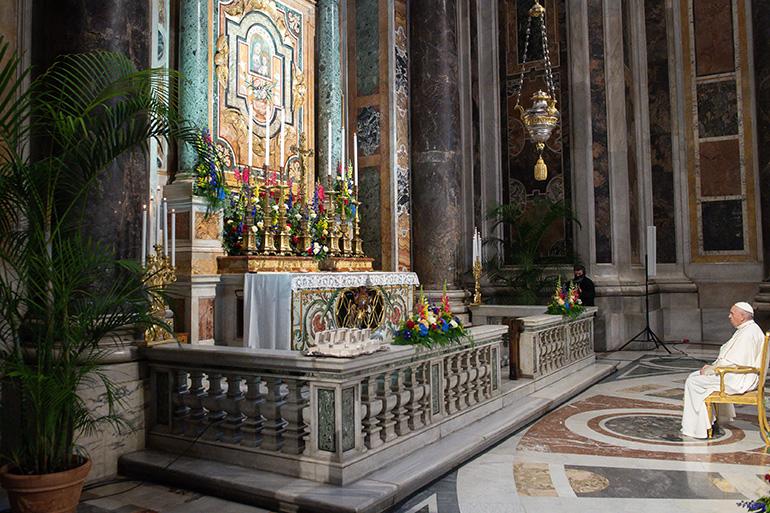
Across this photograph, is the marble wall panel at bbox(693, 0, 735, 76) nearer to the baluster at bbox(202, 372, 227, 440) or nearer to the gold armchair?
the gold armchair

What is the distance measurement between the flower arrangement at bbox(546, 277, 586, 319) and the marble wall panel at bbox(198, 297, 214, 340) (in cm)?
475

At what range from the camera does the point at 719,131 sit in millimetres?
13336

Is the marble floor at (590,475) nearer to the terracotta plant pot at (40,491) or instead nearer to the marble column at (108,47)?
the terracotta plant pot at (40,491)

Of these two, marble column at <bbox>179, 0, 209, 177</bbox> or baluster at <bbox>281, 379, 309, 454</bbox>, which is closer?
baluster at <bbox>281, 379, 309, 454</bbox>

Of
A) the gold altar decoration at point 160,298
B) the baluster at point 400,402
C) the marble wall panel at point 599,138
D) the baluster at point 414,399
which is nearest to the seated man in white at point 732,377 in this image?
the baluster at point 414,399

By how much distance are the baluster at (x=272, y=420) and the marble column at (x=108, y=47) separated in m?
1.63

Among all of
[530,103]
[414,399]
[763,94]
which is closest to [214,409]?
[414,399]

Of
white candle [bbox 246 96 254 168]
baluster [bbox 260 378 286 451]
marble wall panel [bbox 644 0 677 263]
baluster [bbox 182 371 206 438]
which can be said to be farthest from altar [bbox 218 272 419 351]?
marble wall panel [bbox 644 0 677 263]

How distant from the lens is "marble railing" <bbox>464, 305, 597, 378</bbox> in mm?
7402

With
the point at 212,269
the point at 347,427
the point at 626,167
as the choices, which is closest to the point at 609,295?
the point at 626,167

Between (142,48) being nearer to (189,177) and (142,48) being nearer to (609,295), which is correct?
(189,177)

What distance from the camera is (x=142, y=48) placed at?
507cm

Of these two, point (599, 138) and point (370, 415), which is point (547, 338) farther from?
point (599, 138)

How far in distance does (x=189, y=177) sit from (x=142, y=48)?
11.7ft
